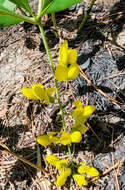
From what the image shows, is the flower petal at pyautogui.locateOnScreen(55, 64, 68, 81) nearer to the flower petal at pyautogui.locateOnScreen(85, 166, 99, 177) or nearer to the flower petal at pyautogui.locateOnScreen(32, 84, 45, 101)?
the flower petal at pyautogui.locateOnScreen(32, 84, 45, 101)

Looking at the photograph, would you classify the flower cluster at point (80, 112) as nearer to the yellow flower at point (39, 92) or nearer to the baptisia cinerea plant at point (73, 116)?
the baptisia cinerea plant at point (73, 116)

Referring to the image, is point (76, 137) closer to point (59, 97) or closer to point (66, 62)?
point (59, 97)

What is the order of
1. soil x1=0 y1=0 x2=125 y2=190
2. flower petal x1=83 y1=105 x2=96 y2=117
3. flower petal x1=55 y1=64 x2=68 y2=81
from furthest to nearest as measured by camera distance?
soil x1=0 y1=0 x2=125 y2=190, flower petal x1=83 y1=105 x2=96 y2=117, flower petal x1=55 y1=64 x2=68 y2=81

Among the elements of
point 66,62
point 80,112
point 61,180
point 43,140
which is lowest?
point 61,180

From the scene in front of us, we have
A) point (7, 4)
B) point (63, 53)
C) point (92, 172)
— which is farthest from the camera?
point (7, 4)

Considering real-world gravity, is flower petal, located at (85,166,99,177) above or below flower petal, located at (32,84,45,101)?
below

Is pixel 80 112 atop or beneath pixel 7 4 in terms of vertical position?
beneath

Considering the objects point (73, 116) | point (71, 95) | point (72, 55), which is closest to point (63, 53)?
point (72, 55)

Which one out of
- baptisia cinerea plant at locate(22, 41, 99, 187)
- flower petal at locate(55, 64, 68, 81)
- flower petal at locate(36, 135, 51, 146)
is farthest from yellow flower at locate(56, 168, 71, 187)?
flower petal at locate(55, 64, 68, 81)

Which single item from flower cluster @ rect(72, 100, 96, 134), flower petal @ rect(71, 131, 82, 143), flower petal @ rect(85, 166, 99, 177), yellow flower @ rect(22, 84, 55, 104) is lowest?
flower petal @ rect(85, 166, 99, 177)

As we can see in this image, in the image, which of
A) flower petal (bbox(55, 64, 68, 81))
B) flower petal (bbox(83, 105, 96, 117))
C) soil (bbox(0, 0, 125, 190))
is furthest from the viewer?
soil (bbox(0, 0, 125, 190))
